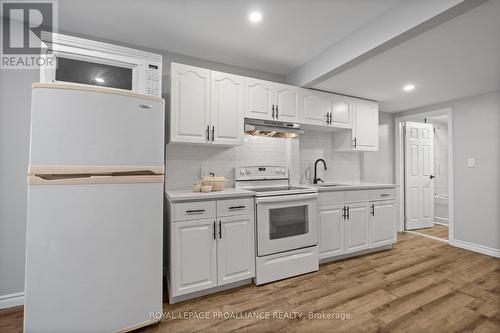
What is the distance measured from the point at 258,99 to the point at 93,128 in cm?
174

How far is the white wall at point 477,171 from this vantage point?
3111 millimetres

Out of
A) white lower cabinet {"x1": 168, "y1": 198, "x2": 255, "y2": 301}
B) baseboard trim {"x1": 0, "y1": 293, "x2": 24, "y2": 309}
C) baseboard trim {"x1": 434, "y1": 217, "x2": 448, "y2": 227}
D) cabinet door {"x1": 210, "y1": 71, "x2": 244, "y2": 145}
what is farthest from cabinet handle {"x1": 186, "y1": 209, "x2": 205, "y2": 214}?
baseboard trim {"x1": 434, "y1": 217, "x2": 448, "y2": 227}

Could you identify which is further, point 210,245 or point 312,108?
point 312,108

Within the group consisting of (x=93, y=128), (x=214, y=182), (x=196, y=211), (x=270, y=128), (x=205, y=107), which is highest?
(x=205, y=107)

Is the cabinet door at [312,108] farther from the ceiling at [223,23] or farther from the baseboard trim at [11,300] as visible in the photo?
the baseboard trim at [11,300]

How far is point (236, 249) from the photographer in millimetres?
2139

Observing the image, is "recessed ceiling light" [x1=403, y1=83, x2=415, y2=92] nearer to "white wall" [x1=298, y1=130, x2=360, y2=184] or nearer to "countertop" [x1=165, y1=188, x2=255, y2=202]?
"white wall" [x1=298, y1=130, x2=360, y2=184]

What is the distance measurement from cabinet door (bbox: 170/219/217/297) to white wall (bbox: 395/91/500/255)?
12.8 ft

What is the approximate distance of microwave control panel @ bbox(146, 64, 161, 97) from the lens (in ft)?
6.09

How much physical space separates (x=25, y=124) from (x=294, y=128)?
8.92ft

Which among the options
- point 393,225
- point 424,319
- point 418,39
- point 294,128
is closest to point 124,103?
point 294,128

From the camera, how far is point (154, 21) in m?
2.03

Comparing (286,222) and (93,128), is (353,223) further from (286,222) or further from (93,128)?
(93,128)

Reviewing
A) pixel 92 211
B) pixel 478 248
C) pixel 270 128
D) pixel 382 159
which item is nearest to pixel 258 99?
pixel 270 128
